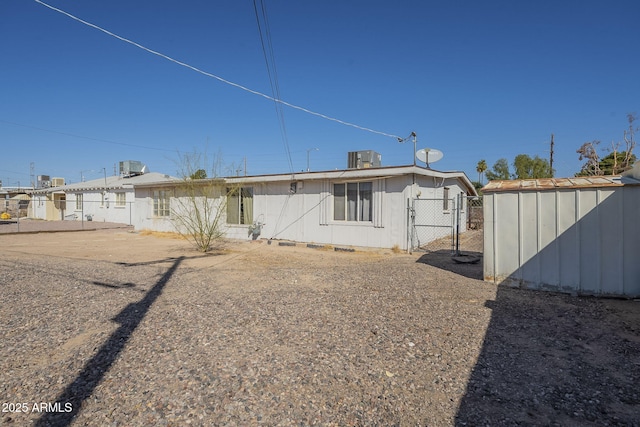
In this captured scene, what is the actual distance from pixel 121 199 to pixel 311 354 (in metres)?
25.5

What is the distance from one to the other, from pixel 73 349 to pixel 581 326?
5.81 m

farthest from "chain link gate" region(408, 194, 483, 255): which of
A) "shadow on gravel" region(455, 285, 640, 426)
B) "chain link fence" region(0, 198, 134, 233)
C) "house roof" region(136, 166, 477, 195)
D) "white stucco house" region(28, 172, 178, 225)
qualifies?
"chain link fence" region(0, 198, 134, 233)

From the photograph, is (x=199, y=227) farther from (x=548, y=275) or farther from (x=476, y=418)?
(x=476, y=418)

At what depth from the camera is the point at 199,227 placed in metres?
11.3

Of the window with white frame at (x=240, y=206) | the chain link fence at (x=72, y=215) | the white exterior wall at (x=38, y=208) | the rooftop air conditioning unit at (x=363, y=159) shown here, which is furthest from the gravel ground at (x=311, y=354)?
the white exterior wall at (x=38, y=208)

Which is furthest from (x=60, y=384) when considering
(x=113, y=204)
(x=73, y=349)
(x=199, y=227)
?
(x=113, y=204)

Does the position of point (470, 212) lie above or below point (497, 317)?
above

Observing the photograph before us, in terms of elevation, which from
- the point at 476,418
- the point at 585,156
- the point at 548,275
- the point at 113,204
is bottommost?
the point at 476,418

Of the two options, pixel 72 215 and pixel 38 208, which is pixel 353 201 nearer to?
pixel 72 215

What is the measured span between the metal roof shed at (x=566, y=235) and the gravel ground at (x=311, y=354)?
431 mm

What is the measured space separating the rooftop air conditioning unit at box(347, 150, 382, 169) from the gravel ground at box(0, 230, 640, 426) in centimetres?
789

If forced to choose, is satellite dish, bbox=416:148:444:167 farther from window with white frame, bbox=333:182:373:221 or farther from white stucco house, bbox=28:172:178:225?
white stucco house, bbox=28:172:178:225

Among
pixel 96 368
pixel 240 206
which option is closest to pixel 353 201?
pixel 240 206

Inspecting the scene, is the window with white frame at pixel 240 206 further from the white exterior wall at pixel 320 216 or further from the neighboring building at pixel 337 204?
the white exterior wall at pixel 320 216
